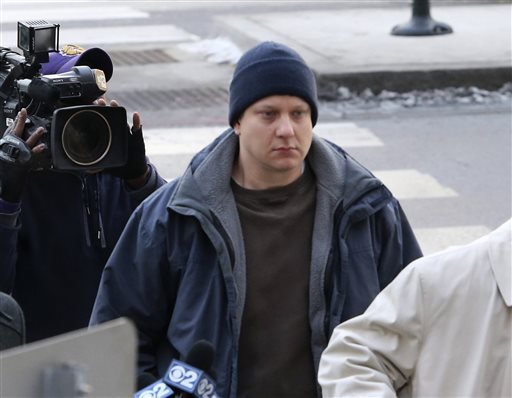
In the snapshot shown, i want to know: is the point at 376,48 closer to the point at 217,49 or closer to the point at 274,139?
the point at 217,49

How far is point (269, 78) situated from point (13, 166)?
85 centimetres

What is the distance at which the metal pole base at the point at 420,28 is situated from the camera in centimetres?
1595

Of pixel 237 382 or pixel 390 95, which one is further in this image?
pixel 390 95

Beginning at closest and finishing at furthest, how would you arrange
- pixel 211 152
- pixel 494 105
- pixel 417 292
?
1. pixel 417 292
2. pixel 211 152
3. pixel 494 105

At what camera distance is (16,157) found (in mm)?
4199

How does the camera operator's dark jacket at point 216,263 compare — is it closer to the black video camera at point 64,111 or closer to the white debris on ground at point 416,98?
the black video camera at point 64,111

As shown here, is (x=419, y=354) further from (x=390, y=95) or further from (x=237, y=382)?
(x=390, y=95)

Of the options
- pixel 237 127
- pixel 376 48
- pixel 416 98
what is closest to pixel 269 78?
pixel 237 127

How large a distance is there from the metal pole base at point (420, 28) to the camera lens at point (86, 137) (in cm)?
1190

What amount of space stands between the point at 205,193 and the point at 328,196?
376mm

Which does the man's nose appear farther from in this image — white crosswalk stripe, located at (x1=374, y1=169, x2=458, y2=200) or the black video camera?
white crosswalk stripe, located at (x1=374, y1=169, x2=458, y2=200)

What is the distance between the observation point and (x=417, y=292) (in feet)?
10.6

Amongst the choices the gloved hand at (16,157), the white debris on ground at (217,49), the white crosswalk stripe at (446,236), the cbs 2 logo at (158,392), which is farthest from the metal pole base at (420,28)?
the cbs 2 logo at (158,392)

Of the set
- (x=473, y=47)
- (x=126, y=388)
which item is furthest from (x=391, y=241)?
(x=473, y=47)
